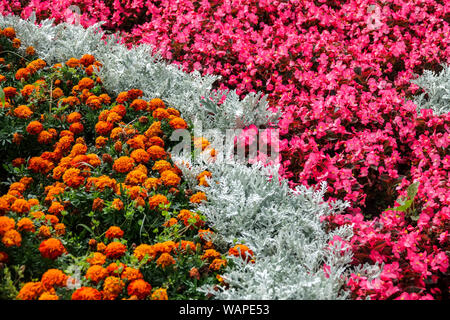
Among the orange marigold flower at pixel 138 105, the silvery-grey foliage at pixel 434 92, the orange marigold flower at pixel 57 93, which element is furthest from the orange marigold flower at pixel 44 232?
the silvery-grey foliage at pixel 434 92

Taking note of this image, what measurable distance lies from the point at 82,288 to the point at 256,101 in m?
2.05

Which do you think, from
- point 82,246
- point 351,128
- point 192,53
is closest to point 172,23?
point 192,53

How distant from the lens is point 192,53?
4.32 meters

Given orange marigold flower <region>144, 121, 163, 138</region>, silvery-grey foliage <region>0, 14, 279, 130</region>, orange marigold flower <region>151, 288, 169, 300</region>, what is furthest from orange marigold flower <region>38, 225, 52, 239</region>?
silvery-grey foliage <region>0, 14, 279, 130</region>

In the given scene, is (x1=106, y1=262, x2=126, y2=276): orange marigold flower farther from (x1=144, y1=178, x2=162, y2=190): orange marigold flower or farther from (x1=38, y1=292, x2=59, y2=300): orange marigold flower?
(x1=144, y1=178, x2=162, y2=190): orange marigold flower

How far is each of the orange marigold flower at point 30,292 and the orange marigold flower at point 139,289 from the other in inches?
15.7

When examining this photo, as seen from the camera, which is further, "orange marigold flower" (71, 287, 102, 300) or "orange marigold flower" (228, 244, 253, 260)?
"orange marigold flower" (228, 244, 253, 260)

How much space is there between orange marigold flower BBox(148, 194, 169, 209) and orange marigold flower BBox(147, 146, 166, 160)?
41cm

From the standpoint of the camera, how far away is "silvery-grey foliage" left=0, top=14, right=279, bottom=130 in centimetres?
336

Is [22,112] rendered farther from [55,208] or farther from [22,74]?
[55,208]

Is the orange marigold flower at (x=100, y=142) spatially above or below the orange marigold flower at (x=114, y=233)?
above

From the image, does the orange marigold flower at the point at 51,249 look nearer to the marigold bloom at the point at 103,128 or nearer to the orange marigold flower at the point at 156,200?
the orange marigold flower at the point at 156,200

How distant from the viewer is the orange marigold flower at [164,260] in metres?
2.12

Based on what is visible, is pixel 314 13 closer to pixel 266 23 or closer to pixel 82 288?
pixel 266 23
